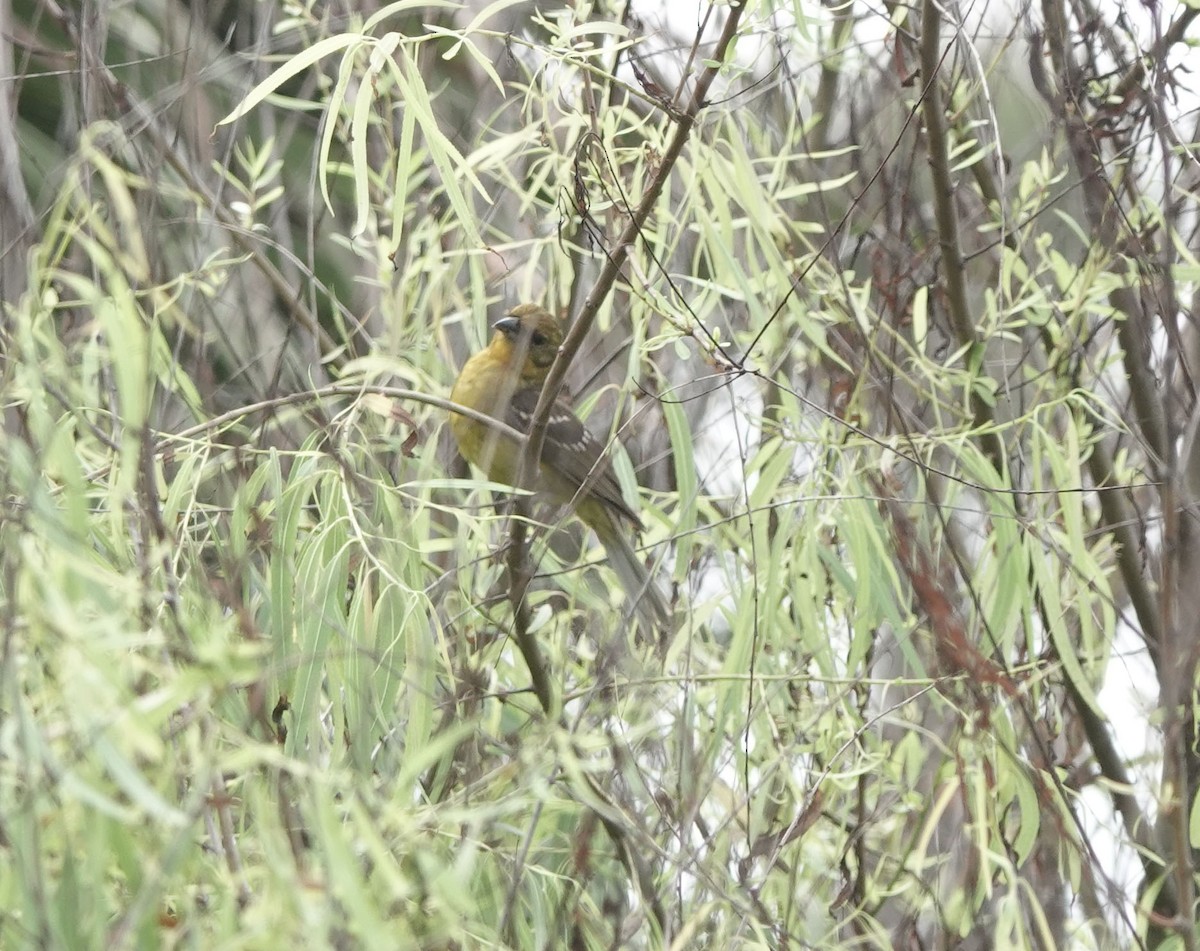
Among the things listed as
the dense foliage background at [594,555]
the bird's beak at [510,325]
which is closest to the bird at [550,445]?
the bird's beak at [510,325]

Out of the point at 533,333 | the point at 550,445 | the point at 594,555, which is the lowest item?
the point at 594,555

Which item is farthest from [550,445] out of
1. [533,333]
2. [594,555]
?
[594,555]

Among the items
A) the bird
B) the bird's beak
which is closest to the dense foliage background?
the bird

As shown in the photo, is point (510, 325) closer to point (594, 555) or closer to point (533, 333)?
point (533, 333)

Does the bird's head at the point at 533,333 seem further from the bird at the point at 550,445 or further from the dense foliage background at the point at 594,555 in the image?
the dense foliage background at the point at 594,555

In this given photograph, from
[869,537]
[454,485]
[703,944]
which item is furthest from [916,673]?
[454,485]

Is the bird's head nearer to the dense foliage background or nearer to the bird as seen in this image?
the bird

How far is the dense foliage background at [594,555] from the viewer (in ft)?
4.73

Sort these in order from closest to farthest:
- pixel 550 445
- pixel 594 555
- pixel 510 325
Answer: pixel 594 555
pixel 510 325
pixel 550 445

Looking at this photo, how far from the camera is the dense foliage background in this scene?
4.73 ft

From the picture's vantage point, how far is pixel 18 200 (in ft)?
7.75

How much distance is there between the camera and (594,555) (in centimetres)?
332

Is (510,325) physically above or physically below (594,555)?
above

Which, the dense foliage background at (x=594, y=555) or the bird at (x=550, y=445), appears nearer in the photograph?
the dense foliage background at (x=594, y=555)
